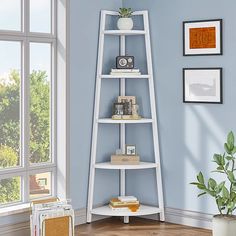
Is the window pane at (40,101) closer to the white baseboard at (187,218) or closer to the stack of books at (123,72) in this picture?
the stack of books at (123,72)

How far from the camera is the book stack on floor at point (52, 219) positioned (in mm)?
5043

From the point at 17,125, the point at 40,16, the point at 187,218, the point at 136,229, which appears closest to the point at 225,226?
the point at 187,218

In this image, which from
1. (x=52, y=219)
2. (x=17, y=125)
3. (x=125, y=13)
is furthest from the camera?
(x=125, y=13)

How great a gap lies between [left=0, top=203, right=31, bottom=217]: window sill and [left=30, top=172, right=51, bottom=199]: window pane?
0.20m

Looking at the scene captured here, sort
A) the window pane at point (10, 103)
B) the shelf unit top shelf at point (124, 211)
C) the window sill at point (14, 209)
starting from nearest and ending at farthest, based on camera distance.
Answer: the window sill at point (14, 209), the window pane at point (10, 103), the shelf unit top shelf at point (124, 211)

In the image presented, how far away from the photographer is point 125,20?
5910 mm

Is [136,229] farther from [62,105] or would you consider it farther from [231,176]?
[62,105]

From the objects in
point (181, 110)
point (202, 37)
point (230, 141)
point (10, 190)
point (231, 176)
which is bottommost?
point (10, 190)

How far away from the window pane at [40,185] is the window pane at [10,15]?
1311mm

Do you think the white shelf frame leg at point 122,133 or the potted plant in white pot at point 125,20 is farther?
the white shelf frame leg at point 122,133

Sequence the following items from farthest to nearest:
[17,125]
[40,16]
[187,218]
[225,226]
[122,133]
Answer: [122,133], [187,218], [40,16], [17,125], [225,226]

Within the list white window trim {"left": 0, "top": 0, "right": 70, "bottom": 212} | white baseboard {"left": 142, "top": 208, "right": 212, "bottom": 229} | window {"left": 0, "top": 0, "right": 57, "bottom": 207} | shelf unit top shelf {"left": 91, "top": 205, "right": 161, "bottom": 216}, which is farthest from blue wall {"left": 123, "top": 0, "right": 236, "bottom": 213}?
window {"left": 0, "top": 0, "right": 57, "bottom": 207}

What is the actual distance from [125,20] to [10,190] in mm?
1878

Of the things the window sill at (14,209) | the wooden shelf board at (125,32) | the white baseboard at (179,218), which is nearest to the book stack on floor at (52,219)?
the window sill at (14,209)
